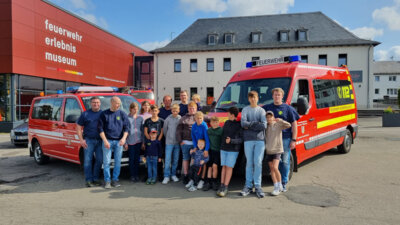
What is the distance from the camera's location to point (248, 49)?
108 ft

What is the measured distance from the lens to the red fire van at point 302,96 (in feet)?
19.6

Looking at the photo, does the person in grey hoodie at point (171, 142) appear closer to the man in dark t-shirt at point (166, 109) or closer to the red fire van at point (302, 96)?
the man in dark t-shirt at point (166, 109)

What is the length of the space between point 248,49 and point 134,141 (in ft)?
95.1

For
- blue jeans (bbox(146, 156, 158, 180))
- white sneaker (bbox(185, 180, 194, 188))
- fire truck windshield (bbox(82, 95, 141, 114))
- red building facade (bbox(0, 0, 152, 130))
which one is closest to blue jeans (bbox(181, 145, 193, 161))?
white sneaker (bbox(185, 180, 194, 188))

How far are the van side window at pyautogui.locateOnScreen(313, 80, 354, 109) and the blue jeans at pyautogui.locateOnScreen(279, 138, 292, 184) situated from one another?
1.87 metres

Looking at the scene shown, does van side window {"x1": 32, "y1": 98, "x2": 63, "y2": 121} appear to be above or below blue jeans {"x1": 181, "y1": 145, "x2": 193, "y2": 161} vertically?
above

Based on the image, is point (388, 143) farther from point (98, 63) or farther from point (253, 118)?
point (98, 63)

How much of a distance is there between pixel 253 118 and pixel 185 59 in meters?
30.2

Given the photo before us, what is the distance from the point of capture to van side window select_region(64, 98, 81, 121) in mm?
6543

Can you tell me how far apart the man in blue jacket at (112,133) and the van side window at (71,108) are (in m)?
1.19

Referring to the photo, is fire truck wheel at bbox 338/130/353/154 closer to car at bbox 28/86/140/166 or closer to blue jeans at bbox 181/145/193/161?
blue jeans at bbox 181/145/193/161

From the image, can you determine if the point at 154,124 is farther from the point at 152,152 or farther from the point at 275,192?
the point at 275,192

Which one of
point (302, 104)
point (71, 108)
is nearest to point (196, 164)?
point (302, 104)

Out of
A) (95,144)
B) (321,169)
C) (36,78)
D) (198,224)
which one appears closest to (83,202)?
(95,144)
